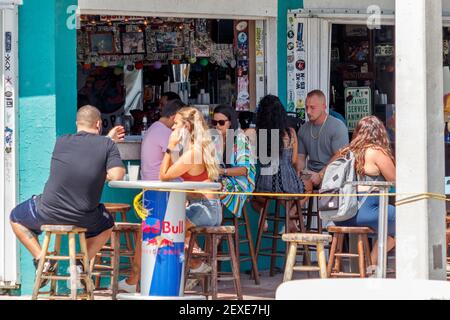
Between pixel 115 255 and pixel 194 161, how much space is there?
106 centimetres

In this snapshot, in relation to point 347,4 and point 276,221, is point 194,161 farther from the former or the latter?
point 347,4

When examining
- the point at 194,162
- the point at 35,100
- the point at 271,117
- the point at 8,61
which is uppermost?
the point at 8,61

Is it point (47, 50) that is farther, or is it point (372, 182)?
point (47, 50)

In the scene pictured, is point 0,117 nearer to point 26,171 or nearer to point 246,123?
point 26,171

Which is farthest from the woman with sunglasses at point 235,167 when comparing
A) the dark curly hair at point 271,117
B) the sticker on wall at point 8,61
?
the sticker on wall at point 8,61

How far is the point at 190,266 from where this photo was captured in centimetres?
907

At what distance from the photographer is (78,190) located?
851cm

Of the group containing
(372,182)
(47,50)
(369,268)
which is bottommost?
(369,268)

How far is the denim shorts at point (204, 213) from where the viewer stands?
29.3ft

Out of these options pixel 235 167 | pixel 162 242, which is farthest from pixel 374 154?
pixel 162 242

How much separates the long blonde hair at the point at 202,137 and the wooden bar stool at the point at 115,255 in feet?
2.86
